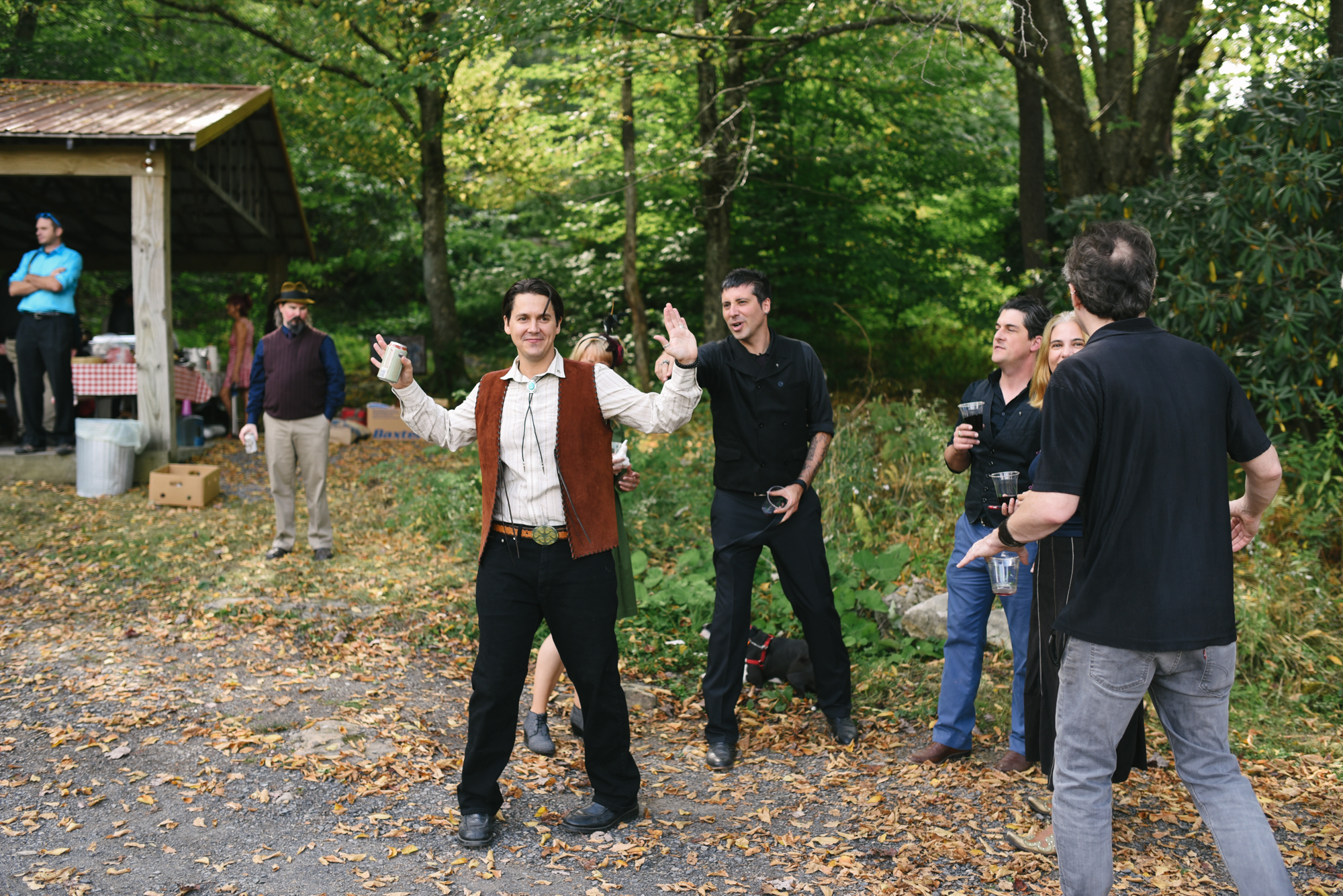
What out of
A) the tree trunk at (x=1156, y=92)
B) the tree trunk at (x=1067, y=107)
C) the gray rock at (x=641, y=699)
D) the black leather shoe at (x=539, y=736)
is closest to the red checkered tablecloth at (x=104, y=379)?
the gray rock at (x=641, y=699)

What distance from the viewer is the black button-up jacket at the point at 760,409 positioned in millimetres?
4457

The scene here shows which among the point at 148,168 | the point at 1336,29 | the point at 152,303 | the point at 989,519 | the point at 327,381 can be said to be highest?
the point at 1336,29

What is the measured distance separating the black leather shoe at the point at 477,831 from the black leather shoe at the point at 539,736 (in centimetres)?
81

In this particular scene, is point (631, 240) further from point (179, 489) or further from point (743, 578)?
point (743, 578)

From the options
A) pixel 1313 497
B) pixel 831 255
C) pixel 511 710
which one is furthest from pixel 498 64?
pixel 511 710

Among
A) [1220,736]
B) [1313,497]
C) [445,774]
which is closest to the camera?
[1220,736]

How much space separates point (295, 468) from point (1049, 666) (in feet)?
20.5

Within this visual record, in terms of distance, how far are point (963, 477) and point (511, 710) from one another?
16.6 feet

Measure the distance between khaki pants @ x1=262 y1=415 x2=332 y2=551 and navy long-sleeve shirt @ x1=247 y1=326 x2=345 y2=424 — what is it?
112mm

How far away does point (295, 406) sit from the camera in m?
7.67

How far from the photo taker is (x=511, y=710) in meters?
3.63

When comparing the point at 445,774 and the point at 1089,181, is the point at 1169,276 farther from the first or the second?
the point at 445,774

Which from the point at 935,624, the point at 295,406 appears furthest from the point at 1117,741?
the point at 295,406

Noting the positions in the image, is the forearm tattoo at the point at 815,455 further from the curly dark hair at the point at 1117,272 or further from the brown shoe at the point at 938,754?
the curly dark hair at the point at 1117,272
